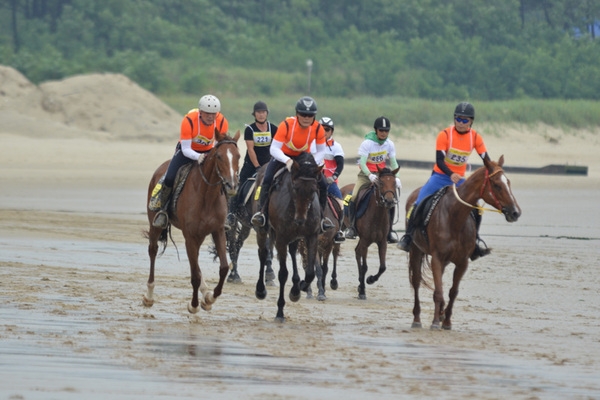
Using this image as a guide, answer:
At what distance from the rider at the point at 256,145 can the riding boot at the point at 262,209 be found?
3317mm

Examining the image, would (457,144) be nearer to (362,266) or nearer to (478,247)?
(478,247)

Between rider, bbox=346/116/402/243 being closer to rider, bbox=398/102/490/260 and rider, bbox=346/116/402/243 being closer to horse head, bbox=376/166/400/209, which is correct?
horse head, bbox=376/166/400/209

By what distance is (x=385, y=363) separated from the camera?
31.2 feet

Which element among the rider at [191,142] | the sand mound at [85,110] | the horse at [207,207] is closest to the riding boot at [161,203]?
the rider at [191,142]

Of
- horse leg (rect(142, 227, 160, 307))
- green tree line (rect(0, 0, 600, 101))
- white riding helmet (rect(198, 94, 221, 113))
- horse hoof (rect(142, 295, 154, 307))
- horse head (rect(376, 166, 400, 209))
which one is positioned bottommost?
horse hoof (rect(142, 295, 154, 307))

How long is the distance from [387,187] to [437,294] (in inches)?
156

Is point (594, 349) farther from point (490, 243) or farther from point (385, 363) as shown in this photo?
point (490, 243)

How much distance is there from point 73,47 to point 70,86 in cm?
1570

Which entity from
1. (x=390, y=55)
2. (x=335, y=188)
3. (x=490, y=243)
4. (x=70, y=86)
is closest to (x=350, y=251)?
(x=490, y=243)

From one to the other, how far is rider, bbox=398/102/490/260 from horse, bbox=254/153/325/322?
1220mm

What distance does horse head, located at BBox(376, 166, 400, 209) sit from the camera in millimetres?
16047

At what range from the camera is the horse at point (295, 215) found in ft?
41.3

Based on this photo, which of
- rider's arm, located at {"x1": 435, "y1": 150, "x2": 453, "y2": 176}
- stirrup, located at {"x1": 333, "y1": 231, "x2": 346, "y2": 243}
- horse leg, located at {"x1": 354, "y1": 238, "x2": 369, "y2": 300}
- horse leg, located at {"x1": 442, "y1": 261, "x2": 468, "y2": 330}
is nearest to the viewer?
horse leg, located at {"x1": 442, "y1": 261, "x2": 468, "y2": 330}

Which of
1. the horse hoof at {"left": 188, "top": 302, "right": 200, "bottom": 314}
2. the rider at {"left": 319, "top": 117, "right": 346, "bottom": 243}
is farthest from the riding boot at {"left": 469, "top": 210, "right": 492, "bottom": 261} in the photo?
the rider at {"left": 319, "top": 117, "right": 346, "bottom": 243}
